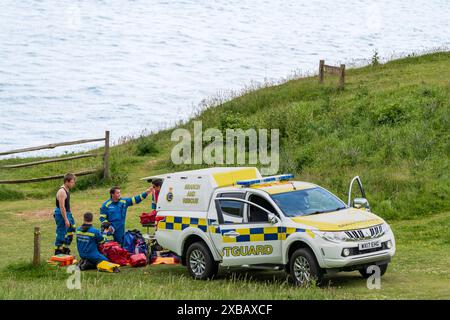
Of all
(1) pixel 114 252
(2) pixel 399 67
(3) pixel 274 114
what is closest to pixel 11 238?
(1) pixel 114 252

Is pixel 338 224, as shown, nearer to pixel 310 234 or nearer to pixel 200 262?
pixel 310 234

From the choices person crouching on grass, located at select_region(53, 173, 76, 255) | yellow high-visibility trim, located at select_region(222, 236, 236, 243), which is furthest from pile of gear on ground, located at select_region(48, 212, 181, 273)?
yellow high-visibility trim, located at select_region(222, 236, 236, 243)

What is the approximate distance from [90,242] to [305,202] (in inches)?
172

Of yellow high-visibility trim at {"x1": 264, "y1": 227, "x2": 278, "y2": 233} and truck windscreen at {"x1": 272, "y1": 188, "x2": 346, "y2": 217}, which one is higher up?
truck windscreen at {"x1": 272, "y1": 188, "x2": 346, "y2": 217}

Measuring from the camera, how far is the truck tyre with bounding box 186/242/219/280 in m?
15.4

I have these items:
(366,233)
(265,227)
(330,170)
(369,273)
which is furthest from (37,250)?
(330,170)

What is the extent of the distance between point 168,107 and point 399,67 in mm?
25400

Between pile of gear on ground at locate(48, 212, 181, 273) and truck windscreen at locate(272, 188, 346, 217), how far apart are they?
9.80 feet

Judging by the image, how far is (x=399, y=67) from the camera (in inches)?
1481

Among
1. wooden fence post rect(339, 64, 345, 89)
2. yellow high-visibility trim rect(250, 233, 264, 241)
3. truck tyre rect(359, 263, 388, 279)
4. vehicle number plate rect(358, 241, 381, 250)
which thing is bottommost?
truck tyre rect(359, 263, 388, 279)

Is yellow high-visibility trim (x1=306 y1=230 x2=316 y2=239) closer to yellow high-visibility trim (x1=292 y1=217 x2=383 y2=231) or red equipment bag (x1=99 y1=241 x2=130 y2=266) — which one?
yellow high-visibility trim (x1=292 y1=217 x2=383 y2=231)

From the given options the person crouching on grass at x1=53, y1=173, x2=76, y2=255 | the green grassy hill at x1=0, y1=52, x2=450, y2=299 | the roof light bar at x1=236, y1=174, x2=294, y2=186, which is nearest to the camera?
the green grassy hill at x1=0, y1=52, x2=450, y2=299

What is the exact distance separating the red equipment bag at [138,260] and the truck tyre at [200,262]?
1636mm

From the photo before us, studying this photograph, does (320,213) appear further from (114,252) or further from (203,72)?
(203,72)
